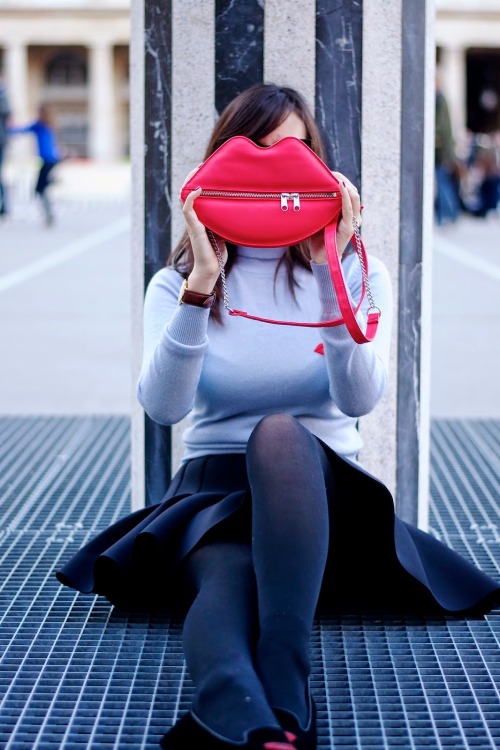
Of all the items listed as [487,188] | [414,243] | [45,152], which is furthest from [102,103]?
Answer: [414,243]

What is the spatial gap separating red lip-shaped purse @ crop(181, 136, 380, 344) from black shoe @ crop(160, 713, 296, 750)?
91 centimetres

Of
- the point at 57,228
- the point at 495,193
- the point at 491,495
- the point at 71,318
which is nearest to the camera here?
the point at 491,495

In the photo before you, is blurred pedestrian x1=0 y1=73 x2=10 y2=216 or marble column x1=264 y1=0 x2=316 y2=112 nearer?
marble column x1=264 y1=0 x2=316 y2=112

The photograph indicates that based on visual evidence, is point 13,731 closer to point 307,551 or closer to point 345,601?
point 307,551

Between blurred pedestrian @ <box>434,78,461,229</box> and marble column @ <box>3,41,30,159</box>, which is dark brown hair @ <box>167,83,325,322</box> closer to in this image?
blurred pedestrian @ <box>434,78,461,229</box>

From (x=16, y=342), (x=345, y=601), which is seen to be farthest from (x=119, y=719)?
(x=16, y=342)

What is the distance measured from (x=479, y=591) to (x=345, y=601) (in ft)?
1.08

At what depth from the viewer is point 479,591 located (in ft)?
9.29

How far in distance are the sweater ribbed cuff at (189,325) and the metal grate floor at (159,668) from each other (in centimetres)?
68

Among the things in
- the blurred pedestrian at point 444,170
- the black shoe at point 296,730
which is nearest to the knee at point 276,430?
the black shoe at point 296,730

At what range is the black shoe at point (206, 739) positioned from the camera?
6.60 feet

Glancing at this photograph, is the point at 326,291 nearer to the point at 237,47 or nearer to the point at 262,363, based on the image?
the point at 262,363

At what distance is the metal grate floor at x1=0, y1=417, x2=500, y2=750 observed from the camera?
7.79 feet

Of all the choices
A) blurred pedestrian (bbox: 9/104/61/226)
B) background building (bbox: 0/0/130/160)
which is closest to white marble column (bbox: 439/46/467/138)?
background building (bbox: 0/0/130/160)
